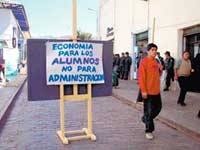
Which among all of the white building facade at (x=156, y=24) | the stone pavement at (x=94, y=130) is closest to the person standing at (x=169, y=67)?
the white building facade at (x=156, y=24)

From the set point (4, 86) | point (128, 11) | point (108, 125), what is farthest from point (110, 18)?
point (108, 125)

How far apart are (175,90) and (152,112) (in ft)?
29.1

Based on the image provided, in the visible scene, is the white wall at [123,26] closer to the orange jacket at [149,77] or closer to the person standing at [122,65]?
the person standing at [122,65]

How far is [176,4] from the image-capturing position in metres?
16.0

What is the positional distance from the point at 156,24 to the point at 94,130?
11.3 metres

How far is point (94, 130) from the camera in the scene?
26.8 ft

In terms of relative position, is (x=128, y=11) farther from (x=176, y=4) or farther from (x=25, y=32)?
(x=25, y=32)

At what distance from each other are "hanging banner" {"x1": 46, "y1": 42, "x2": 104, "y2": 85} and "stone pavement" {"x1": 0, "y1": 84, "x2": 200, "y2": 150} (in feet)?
3.92

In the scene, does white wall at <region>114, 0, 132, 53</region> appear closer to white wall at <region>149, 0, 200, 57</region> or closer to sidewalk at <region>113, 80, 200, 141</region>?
white wall at <region>149, 0, 200, 57</region>

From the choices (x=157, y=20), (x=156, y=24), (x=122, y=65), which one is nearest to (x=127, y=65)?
(x=122, y=65)

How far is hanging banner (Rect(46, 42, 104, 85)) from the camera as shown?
7.07m

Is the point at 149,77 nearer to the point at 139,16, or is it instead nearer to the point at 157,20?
the point at 157,20

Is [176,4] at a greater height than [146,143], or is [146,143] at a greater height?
[176,4]

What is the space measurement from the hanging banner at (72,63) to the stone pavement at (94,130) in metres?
1.19
